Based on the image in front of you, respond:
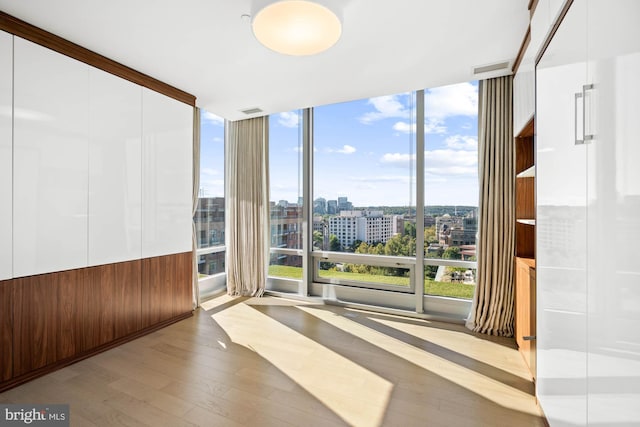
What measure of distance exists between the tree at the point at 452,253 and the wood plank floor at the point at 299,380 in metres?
0.80

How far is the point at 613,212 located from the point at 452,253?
2.73 meters

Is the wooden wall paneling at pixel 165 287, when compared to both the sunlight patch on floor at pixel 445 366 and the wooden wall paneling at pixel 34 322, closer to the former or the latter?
the wooden wall paneling at pixel 34 322

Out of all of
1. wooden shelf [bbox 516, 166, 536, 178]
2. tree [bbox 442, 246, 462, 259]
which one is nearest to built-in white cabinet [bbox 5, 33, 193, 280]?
tree [bbox 442, 246, 462, 259]

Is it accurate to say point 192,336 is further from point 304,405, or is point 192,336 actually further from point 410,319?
point 410,319

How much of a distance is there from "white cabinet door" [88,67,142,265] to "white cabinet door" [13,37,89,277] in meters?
0.08

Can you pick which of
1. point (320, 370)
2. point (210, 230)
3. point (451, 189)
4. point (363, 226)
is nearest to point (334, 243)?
point (363, 226)

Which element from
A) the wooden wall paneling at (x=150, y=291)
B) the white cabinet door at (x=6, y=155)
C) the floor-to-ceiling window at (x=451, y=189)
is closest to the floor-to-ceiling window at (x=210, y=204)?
the wooden wall paneling at (x=150, y=291)

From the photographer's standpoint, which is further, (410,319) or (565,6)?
(410,319)

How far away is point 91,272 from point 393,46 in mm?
3298

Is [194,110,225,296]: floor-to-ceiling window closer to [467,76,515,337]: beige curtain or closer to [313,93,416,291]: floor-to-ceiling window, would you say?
[313,93,416,291]: floor-to-ceiling window

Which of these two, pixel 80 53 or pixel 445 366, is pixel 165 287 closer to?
pixel 80 53

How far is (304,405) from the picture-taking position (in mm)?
2074

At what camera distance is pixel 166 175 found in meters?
3.47

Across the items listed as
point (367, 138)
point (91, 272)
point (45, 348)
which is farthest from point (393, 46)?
point (45, 348)
